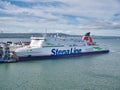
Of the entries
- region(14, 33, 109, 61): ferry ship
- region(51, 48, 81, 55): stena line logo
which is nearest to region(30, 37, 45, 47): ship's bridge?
region(14, 33, 109, 61): ferry ship

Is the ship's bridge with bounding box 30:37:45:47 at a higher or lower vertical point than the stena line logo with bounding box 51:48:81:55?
higher

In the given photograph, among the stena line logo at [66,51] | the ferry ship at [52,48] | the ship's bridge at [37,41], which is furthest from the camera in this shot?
the stena line logo at [66,51]

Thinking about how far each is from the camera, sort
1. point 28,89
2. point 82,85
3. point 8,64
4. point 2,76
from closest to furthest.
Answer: point 28,89, point 82,85, point 2,76, point 8,64

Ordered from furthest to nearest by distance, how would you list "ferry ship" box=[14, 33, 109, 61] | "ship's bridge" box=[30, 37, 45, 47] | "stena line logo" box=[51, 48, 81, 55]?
"stena line logo" box=[51, 48, 81, 55]
"ship's bridge" box=[30, 37, 45, 47]
"ferry ship" box=[14, 33, 109, 61]

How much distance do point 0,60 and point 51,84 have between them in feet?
30.6

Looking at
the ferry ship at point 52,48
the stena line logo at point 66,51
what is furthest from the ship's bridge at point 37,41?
the stena line logo at point 66,51

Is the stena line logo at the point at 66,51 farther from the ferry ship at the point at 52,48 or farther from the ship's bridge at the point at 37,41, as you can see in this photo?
the ship's bridge at the point at 37,41

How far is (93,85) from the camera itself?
41.9ft

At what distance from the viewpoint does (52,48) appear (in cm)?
2591

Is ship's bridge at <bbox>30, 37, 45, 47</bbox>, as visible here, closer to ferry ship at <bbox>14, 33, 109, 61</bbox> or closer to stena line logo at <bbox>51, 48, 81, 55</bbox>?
ferry ship at <bbox>14, 33, 109, 61</bbox>

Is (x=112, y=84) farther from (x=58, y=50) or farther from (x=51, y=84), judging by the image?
(x=58, y=50)

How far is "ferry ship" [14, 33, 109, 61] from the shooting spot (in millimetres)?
23617

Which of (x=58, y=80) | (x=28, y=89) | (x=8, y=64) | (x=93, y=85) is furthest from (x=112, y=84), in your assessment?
(x=8, y=64)

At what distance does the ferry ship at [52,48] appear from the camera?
77.5 feet
